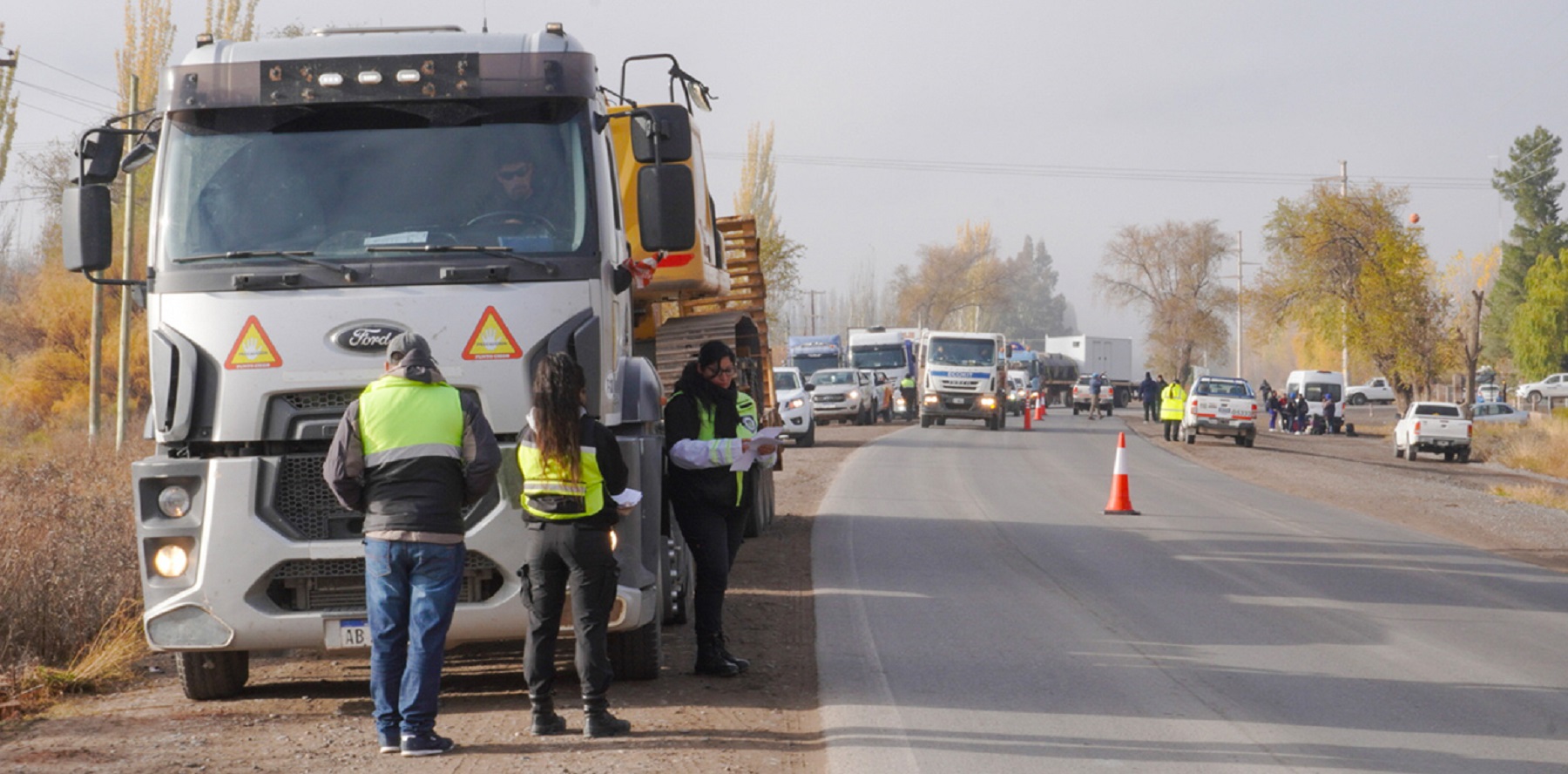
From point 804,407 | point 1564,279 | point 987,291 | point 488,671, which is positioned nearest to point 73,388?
point 804,407

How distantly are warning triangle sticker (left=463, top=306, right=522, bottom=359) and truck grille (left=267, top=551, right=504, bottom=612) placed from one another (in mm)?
950

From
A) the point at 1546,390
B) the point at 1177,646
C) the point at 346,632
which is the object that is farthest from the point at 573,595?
the point at 1546,390

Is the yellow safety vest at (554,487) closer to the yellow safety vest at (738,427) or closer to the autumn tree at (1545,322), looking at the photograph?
the yellow safety vest at (738,427)

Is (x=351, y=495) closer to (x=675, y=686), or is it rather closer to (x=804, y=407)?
(x=675, y=686)

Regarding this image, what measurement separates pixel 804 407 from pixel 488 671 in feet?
81.3

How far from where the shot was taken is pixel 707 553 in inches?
322

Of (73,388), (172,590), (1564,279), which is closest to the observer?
(172,590)

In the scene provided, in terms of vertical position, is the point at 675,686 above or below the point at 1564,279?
below

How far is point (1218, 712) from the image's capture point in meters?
7.27

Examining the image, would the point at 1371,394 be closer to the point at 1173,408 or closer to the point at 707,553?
the point at 1173,408

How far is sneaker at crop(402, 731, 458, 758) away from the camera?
641cm

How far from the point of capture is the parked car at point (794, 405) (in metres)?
33.1

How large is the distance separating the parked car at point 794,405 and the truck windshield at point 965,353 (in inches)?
349

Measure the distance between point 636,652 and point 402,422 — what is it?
229cm
